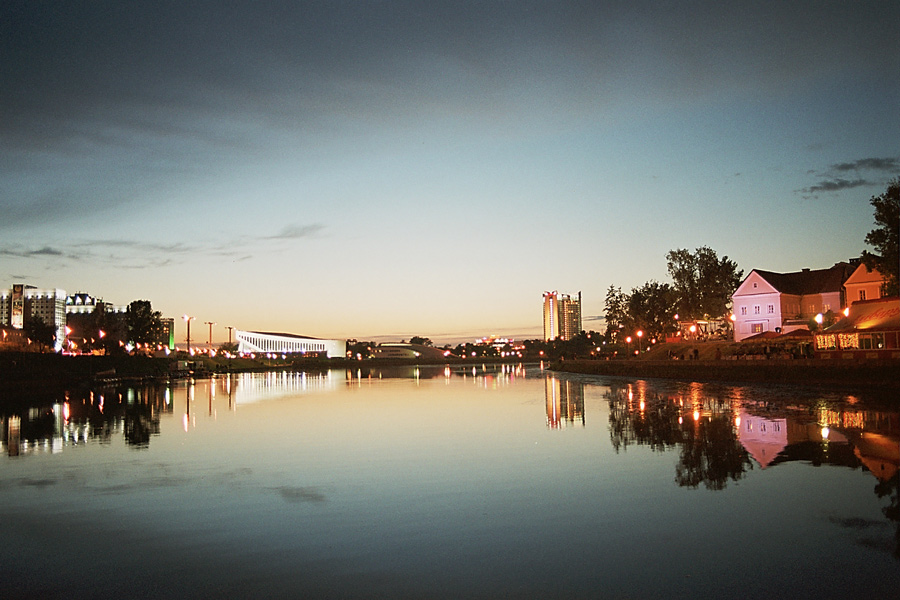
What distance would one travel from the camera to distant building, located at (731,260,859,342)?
60.8 meters

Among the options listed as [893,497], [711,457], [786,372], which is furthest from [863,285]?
[893,497]

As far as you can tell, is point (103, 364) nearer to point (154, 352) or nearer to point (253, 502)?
point (154, 352)

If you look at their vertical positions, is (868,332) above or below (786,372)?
above

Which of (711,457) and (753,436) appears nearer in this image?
(711,457)

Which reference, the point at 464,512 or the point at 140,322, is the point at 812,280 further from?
the point at 140,322

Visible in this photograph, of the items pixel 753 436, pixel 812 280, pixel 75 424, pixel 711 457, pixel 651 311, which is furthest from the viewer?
pixel 651 311

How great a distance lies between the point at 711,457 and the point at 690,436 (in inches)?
146

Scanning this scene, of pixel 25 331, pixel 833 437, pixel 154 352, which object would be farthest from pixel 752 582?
pixel 154 352

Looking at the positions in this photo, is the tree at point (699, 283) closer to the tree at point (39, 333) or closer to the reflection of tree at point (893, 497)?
the reflection of tree at point (893, 497)

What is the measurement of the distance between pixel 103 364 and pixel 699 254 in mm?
65001

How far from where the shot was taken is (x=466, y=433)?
68.6 feet

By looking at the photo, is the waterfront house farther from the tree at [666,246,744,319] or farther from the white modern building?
the white modern building

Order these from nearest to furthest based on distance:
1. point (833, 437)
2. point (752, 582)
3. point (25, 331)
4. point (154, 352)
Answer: point (752, 582), point (833, 437), point (25, 331), point (154, 352)

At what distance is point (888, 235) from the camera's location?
3284cm
